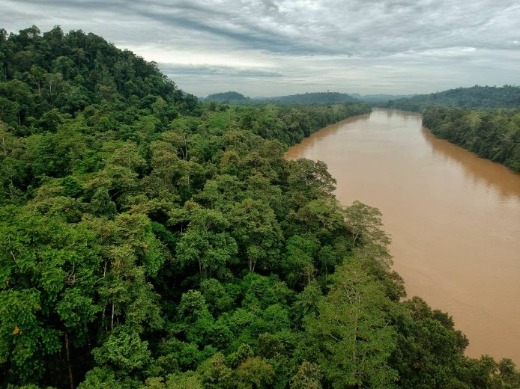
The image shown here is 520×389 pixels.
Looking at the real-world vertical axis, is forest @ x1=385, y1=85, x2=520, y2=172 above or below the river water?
above

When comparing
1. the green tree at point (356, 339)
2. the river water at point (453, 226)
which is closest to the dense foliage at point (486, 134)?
the river water at point (453, 226)

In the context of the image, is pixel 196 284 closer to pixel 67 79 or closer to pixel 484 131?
pixel 67 79

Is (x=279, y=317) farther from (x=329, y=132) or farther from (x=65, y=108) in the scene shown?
(x=329, y=132)

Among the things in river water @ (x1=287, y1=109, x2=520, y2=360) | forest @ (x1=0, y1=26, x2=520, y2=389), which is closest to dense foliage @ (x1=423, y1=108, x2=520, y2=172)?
river water @ (x1=287, y1=109, x2=520, y2=360)

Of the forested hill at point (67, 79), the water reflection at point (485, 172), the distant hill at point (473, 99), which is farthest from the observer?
the distant hill at point (473, 99)

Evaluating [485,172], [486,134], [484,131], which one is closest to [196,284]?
[485,172]

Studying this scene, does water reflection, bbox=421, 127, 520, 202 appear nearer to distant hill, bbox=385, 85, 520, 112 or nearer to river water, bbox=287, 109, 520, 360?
river water, bbox=287, 109, 520, 360

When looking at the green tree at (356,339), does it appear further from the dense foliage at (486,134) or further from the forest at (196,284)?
the dense foliage at (486,134)
